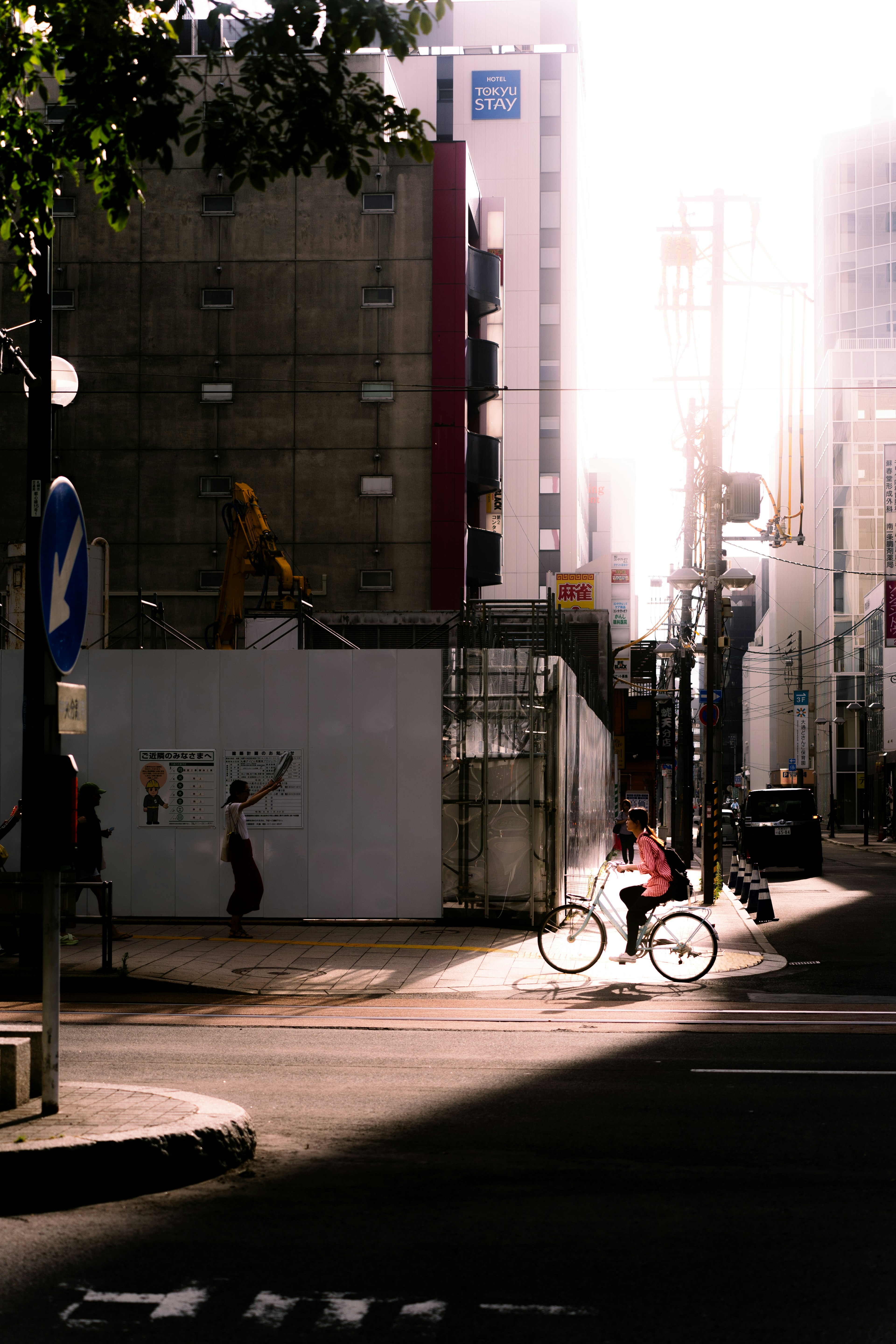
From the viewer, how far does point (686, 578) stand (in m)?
24.6

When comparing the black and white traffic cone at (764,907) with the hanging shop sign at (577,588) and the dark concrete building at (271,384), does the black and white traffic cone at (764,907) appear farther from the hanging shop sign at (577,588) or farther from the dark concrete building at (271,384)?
the hanging shop sign at (577,588)

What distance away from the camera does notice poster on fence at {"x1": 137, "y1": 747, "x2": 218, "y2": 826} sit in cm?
1756

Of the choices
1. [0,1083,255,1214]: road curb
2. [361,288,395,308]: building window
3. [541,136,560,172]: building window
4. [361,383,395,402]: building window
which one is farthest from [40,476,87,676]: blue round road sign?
[541,136,560,172]: building window

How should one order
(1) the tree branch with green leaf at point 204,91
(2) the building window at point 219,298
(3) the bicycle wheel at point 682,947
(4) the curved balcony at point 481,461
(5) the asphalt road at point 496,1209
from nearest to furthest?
(5) the asphalt road at point 496,1209 < (1) the tree branch with green leaf at point 204,91 < (3) the bicycle wheel at point 682,947 < (2) the building window at point 219,298 < (4) the curved balcony at point 481,461

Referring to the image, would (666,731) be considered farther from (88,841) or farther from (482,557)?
(88,841)

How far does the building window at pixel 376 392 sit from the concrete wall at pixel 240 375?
0.17 meters

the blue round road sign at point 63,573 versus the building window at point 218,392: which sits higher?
the building window at point 218,392

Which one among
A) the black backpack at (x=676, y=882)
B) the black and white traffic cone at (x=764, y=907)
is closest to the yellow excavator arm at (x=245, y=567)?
the black and white traffic cone at (x=764, y=907)

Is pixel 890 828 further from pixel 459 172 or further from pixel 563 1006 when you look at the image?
pixel 563 1006

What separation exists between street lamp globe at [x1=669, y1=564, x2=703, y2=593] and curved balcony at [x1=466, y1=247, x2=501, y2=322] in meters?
18.7

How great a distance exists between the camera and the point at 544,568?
85.5 meters

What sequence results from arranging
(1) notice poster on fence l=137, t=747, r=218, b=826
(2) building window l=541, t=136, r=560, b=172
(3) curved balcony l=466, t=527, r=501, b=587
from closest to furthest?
(1) notice poster on fence l=137, t=747, r=218, b=826, (3) curved balcony l=466, t=527, r=501, b=587, (2) building window l=541, t=136, r=560, b=172

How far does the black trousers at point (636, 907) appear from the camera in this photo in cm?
1399

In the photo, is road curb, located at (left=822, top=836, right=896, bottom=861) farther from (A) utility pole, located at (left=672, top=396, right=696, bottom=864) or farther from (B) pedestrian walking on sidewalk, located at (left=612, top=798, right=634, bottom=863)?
(B) pedestrian walking on sidewalk, located at (left=612, top=798, right=634, bottom=863)
